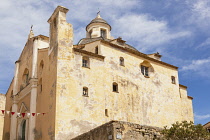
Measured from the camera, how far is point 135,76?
29.0 meters

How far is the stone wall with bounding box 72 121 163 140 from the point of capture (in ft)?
49.8

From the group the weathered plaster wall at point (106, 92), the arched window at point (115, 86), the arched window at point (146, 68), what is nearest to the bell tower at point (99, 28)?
the arched window at point (146, 68)

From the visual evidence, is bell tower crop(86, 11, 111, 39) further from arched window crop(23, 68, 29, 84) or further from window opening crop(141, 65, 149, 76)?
arched window crop(23, 68, 29, 84)

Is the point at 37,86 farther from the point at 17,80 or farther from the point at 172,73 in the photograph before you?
the point at 172,73

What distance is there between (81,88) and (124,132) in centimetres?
952

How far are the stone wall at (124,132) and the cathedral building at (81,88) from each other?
21.4ft

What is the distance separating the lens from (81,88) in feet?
79.7

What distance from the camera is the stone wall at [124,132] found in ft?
49.8

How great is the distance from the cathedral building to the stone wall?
21.4ft

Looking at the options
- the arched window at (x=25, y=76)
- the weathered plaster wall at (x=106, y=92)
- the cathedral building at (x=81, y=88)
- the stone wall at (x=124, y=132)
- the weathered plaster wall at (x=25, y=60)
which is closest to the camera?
the stone wall at (x=124, y=132)

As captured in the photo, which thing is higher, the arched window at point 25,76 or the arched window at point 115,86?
the arched window at point 25,76

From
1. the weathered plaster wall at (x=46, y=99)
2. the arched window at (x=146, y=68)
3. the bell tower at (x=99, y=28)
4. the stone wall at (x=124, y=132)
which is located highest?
the bell tower at (x=99, y=28)

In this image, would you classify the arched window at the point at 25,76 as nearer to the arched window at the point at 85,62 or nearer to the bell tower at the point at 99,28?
the arched window at the point at 85,62

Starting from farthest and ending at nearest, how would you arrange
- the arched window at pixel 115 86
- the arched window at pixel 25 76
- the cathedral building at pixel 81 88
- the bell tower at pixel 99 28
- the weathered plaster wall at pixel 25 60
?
the bell tower at pixel 99 28 < the arched window at pixel 25 76 < the weathered plaster wall at pixel 25 60 < the arched window at pixel 115 86 < the cathedral building at pixel 81 88
